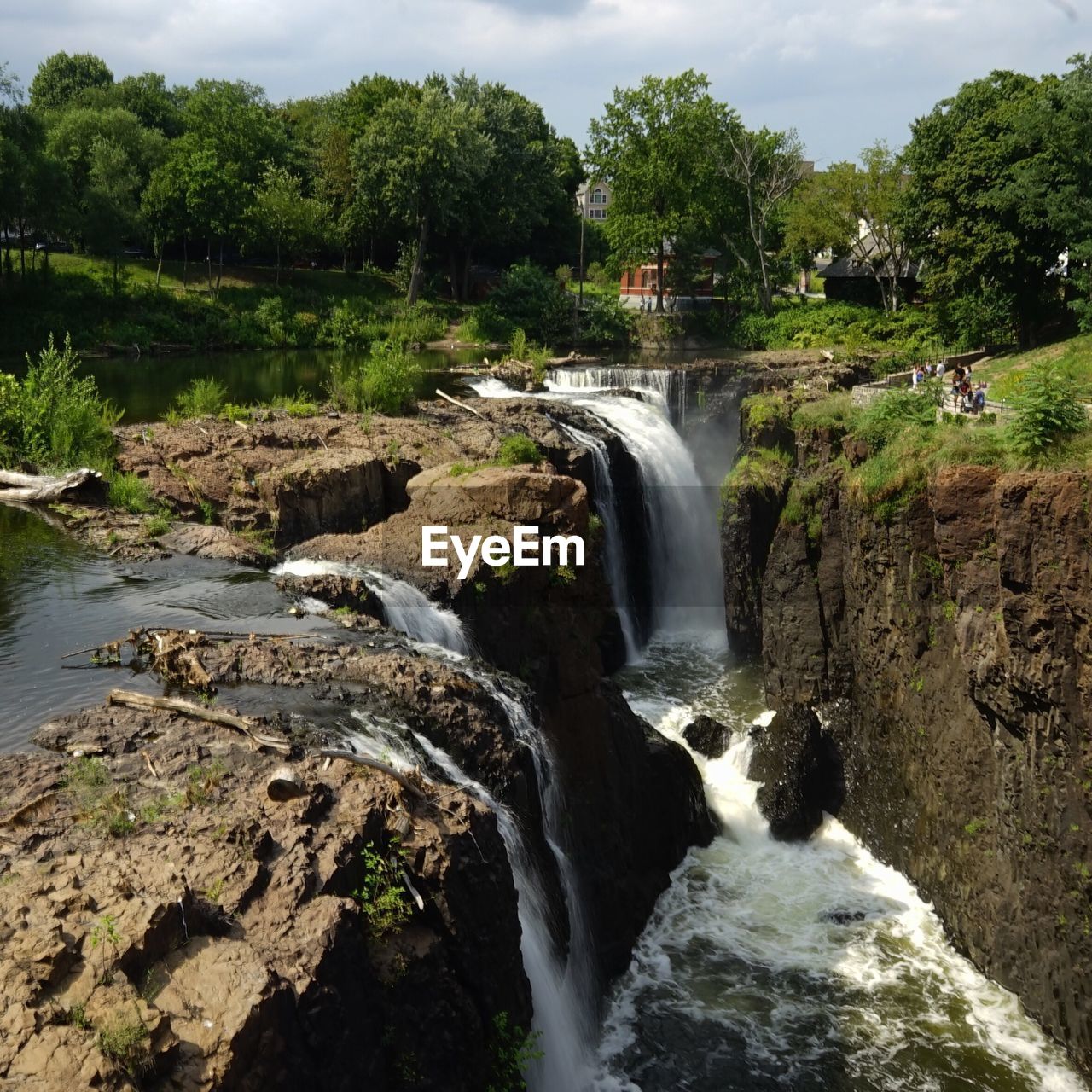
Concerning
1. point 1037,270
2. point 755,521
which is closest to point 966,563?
point 755,521

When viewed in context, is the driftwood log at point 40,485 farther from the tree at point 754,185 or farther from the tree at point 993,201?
the tree at point 754,185

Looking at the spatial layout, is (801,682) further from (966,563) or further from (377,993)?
(377,993)

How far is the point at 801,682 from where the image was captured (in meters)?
21.8

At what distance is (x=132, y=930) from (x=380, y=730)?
384 cm

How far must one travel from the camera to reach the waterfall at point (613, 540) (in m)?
24.8

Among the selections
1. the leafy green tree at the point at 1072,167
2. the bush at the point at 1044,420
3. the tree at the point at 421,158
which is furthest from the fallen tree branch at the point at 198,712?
the tree at the point at 421,158

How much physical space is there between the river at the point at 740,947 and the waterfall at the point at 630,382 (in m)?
15.9

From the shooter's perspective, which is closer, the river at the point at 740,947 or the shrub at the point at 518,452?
the river at the point at 740,947

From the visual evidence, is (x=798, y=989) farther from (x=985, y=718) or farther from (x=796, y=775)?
(x=796, y=775)

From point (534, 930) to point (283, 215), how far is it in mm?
55682

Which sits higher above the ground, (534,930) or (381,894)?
(381,894)

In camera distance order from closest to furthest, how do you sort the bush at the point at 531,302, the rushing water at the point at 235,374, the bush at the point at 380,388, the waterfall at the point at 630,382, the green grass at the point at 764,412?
the bush at the point at 380,388, the green grass at the point at 764,412, the waterfall at the point at 630,382, the rushing water at the point at 235,374, the bush at the point at 531,302

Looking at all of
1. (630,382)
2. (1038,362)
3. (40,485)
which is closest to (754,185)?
(630,382)

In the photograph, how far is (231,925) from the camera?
24.6 ft
